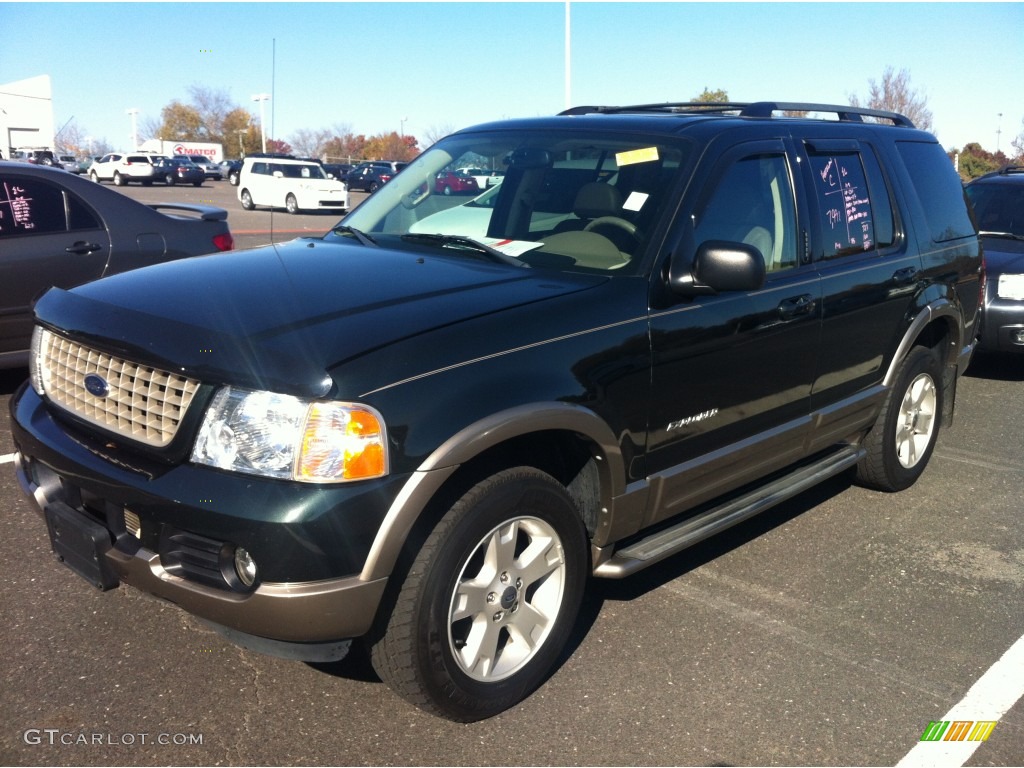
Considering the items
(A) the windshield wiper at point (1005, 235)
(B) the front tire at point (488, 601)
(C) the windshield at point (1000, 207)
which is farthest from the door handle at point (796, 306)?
(C) the windshield at point (1000, 207)

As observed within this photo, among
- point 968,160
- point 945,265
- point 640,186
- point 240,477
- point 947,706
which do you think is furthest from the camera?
point 968,160

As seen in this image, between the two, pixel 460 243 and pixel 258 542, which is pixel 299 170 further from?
pixel 258 542

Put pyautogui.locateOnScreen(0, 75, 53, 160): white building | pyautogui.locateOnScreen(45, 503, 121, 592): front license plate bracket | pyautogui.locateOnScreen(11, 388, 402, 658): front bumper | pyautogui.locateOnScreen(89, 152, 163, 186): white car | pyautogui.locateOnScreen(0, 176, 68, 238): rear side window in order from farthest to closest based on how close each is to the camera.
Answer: pyautogui.locateOnScreen(89, 152, 163, 186): white car < pyautogui.locateOnScreen(0, 75, 53, 160): white building < pyautogui.locateOnScreen(0, 176, 68, 238): rear side window < pyautogui.locateOnScreen(45, 503, 121, 592): front license plate bracket < pyautogui.locateOnScreen(11, 388, 402, 658): front bumper

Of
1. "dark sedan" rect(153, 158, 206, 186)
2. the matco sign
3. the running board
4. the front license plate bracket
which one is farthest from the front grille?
the matco sign

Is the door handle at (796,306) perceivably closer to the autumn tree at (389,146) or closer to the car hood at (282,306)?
the car hood at (282,306)

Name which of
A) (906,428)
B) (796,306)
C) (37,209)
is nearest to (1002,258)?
(906,428)

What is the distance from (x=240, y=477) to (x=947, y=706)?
245 centimetres

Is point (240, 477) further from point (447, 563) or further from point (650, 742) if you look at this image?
point (650, 742)

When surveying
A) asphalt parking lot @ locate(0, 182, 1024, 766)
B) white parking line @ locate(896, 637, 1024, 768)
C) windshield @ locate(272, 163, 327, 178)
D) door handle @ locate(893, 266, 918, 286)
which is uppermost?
windshield @ locate(272, 163, 327, 178)

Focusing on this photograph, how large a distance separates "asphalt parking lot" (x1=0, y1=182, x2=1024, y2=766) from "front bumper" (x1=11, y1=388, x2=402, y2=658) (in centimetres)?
48

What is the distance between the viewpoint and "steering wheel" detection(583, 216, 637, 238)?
372 cm

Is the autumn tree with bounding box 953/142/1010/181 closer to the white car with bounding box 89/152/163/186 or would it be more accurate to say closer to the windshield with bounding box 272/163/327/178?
the windshield with bounding box 272/163/327/178

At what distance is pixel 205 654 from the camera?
135 inches

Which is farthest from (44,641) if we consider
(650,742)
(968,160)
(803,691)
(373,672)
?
(968,160)
